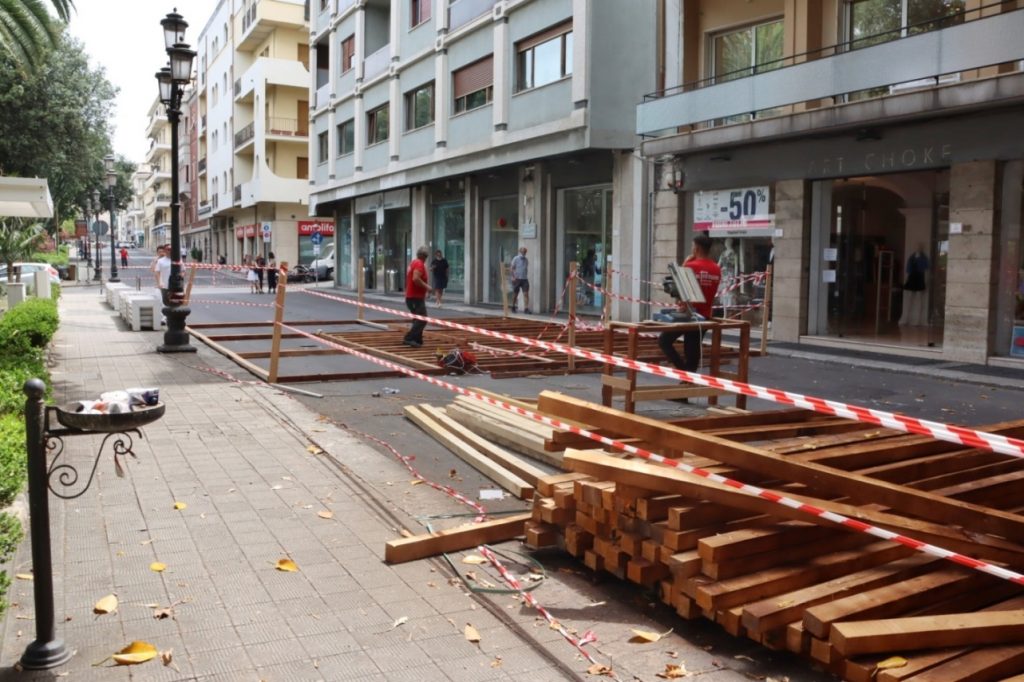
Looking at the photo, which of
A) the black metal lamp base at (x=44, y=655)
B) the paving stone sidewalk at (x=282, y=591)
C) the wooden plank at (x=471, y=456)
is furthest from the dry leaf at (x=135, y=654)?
the wooden plank at (x=471, y=456)

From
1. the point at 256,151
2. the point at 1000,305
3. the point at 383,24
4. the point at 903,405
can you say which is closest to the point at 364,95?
the point at 383,24

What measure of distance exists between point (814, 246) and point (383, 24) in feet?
81.3

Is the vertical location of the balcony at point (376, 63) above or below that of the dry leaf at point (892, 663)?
above

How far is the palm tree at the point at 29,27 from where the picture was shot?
43.0ft

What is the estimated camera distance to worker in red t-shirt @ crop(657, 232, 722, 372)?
10.4 metres

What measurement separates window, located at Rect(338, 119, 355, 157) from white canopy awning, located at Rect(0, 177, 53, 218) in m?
22.2

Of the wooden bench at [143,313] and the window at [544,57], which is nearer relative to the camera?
the wooden bench at [143,313]

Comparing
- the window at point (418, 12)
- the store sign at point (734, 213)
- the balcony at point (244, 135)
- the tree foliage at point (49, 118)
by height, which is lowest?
the store sign at point (734, 213)

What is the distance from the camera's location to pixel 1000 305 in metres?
14.4

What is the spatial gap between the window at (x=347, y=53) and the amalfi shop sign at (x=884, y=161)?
1040 inches

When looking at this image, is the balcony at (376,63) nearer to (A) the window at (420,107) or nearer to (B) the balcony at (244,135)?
(A) the window at (420,107)

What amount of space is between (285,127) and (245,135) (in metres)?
4.36

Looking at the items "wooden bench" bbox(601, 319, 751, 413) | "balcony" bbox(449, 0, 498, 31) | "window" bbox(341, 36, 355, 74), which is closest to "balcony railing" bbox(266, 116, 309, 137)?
"window" bbox(341, 36, 355, 74)

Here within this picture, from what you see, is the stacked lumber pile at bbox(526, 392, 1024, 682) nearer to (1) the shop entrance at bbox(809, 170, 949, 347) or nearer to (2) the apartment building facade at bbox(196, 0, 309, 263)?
(1) the shop entrance at bbox(809, 170, 949, 347)
